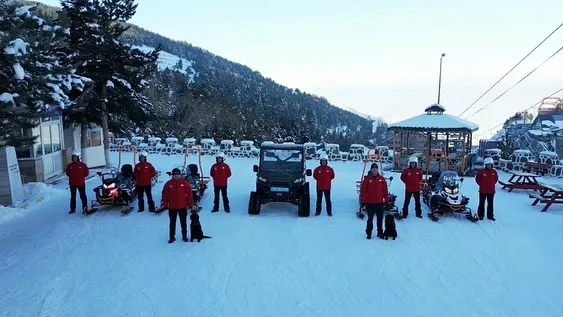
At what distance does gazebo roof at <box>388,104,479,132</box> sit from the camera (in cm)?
1883

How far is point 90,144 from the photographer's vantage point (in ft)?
66.9

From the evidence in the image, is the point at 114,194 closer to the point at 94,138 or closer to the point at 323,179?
the point at 323,179

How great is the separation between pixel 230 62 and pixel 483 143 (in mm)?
103846

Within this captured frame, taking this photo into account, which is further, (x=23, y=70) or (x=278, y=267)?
(x=278, y=267)

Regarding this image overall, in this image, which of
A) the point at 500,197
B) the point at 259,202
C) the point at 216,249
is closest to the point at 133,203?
the point at 259,202

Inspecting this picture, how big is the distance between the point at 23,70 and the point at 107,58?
1229 cm

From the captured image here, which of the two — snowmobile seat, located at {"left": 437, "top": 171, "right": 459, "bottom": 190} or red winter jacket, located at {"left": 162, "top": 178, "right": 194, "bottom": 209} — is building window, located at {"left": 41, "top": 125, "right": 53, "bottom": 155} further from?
snowmobile seat, located at {"left": 437, "top": 171, "right": 459, "bottom": 190}

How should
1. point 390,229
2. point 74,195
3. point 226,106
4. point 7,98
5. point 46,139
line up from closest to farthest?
point 7,98 < point 390,229 < point 74,195 < point 46,139 < point 226,106

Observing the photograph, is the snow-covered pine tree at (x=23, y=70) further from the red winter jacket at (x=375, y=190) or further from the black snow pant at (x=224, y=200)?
the red winter jacket at (x=375, y=190)

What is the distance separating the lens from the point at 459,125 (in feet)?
61.6

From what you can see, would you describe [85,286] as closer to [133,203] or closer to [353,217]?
[133,203]

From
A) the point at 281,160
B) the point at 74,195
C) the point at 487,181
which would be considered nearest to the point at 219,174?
the point at 281,160

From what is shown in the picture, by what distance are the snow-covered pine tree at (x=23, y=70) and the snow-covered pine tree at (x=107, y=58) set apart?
1014 cm

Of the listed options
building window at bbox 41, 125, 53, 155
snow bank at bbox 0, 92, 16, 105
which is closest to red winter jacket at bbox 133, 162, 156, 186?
snow bank at bbox 0, 92, 16, 105
